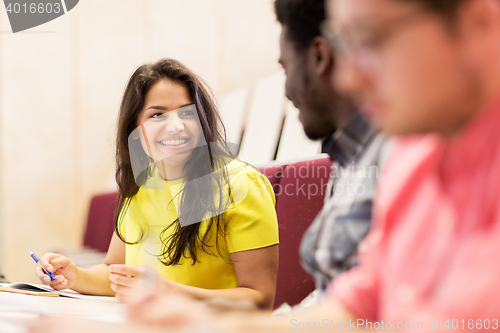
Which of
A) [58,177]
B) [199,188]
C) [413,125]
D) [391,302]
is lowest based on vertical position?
[58,177]

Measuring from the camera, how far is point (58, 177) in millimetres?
2826

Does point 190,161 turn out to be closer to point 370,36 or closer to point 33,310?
point 33,310

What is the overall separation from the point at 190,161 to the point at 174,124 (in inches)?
3.4

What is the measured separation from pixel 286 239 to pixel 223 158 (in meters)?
0.28

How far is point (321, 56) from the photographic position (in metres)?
0.54

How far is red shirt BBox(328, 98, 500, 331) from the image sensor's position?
242mm

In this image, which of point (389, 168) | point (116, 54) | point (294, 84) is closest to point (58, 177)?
point (116, 54)

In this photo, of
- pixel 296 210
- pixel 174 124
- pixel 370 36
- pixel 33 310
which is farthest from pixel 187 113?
pixel 370 36

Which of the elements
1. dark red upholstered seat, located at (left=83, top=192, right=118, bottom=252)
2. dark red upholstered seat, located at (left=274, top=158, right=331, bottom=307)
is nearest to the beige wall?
dark red upholstered seat, located at (left=83, top=192, right=118, bottom=252)

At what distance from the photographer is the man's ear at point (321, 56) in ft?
1.74

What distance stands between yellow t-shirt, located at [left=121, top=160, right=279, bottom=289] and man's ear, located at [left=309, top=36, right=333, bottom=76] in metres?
0.39

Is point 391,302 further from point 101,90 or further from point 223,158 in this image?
point 101,90

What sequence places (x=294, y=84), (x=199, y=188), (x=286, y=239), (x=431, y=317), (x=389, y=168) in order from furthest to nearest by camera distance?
1. (x=286, y=239)
2. (x=199, y=188)
3. (x=294, y=84)
4. (x=389, y=168)
5. (x=431, y=317)

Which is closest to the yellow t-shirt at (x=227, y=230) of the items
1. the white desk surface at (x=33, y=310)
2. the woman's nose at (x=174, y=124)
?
the woman's nose at (x=174, y=124)
